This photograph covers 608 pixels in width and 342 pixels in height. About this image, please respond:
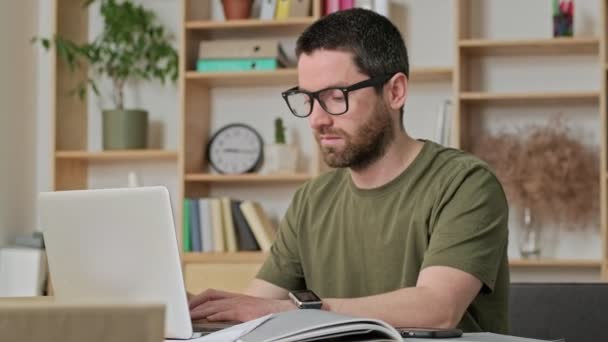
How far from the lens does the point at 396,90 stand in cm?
218

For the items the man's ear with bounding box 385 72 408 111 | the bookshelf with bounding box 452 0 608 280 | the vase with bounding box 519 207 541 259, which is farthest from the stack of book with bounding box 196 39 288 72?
the man's ear with bounding box 385 72 408 111

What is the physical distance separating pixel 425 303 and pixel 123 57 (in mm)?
2761

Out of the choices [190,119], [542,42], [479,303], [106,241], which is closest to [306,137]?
[190,119]

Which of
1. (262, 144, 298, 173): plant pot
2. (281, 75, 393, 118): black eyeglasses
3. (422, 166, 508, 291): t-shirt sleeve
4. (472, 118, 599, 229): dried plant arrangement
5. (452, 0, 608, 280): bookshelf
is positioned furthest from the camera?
(262, 144, 298, 173): plant pot

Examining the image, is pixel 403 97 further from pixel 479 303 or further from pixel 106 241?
pixel 106 241

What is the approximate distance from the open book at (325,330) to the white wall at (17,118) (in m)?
3.20

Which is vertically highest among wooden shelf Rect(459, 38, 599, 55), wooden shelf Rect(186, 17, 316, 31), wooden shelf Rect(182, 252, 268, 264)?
wooden shelf Rect(186, 17, 316, 31)

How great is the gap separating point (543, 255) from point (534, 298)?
215cm

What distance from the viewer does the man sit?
1.91 m

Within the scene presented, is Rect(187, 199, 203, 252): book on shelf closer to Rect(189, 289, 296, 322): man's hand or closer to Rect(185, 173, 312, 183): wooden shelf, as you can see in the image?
Rect(185, 173, 312, 183): wooden shelf

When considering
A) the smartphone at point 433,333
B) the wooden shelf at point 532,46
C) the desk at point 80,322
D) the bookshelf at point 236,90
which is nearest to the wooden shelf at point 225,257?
the bookshelf at point 236,90

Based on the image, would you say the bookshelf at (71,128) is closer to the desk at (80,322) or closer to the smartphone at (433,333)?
the smartphone at (433,333)

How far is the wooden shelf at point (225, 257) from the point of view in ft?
12.9

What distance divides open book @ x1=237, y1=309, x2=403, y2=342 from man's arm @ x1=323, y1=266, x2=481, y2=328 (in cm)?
43
